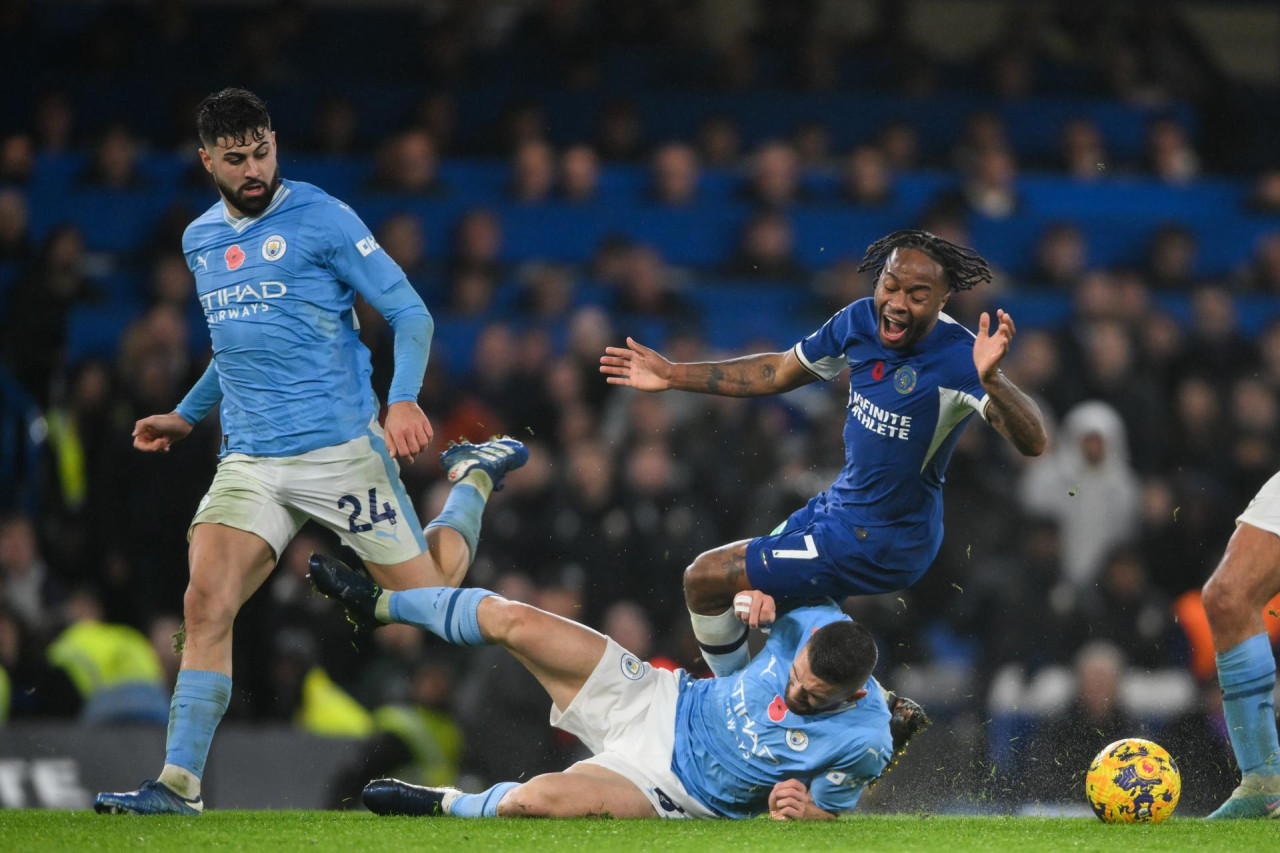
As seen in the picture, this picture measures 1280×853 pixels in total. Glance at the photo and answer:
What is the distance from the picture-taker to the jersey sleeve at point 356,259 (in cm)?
619

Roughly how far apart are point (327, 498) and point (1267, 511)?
3676mm

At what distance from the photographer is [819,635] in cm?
582

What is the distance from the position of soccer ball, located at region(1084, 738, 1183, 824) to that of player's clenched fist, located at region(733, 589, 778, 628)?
1.39 m

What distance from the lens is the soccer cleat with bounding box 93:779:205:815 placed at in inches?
231

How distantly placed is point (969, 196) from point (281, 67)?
5.55 metres

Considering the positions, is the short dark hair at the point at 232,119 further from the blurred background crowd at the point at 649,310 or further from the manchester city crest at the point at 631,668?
the blurred background crowd at the point at 649,310

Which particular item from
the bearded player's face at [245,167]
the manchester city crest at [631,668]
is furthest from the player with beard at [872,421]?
the bearded player's face at [245,167]

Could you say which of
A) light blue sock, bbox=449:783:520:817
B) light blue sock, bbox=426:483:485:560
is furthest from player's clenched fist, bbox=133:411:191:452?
light blue sock, bbox=449:783:520:817

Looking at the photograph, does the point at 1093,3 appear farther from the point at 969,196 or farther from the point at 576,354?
the point at 576,354

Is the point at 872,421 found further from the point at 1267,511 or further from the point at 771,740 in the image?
the point at 1267,511

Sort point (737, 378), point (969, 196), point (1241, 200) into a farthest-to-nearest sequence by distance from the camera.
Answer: point (1241, 200) → point (969, 196) → point (737, 378)

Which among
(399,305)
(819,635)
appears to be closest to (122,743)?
(399,305)

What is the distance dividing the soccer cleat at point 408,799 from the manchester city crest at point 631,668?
0.77 m

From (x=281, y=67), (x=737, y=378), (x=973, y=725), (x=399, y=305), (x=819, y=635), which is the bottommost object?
(x=973, y=725)
